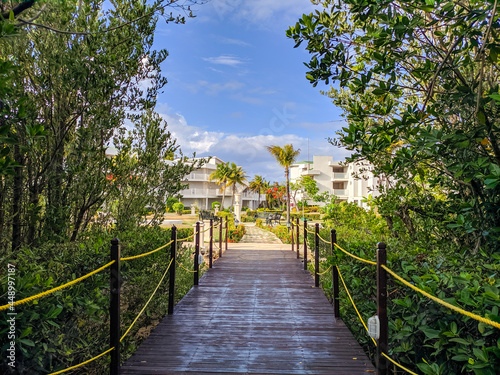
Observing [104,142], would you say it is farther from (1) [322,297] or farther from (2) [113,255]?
(1) [322,297]

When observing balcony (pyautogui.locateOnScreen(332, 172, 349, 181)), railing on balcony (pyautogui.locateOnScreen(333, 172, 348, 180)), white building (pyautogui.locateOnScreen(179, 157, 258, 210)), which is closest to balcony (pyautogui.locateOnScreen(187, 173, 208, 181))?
white building (pyautogui.locateOnScreen(179, 157, 258, 210))

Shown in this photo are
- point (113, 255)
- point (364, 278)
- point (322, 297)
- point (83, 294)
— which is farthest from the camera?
point (322, 297)

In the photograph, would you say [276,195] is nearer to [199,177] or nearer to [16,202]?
[199,177]

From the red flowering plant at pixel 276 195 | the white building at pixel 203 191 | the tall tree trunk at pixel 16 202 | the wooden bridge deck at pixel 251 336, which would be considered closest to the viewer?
the wooden bridge deck at pixel 251 336

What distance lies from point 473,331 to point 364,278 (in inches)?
63.6

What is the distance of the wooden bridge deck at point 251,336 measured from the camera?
3.42 metres

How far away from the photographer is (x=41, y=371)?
8.04 ft

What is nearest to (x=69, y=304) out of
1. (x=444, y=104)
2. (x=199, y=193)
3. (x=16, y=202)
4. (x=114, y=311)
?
(x=114, y=311)

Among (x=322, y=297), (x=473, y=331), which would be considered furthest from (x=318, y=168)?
(x=473, y=331)

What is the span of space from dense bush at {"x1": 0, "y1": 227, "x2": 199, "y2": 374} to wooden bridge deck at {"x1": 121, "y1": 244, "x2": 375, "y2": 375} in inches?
17.5

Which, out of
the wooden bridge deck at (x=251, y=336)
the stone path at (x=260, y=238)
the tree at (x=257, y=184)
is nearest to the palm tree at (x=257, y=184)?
the tree at (x=257, y=184)

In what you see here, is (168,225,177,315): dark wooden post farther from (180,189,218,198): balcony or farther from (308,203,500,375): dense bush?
(180,189,218,198): balcony

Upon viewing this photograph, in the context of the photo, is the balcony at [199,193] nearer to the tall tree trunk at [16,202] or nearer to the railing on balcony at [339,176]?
the railing on balcony at [339,176]

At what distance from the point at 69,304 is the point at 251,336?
237cm
